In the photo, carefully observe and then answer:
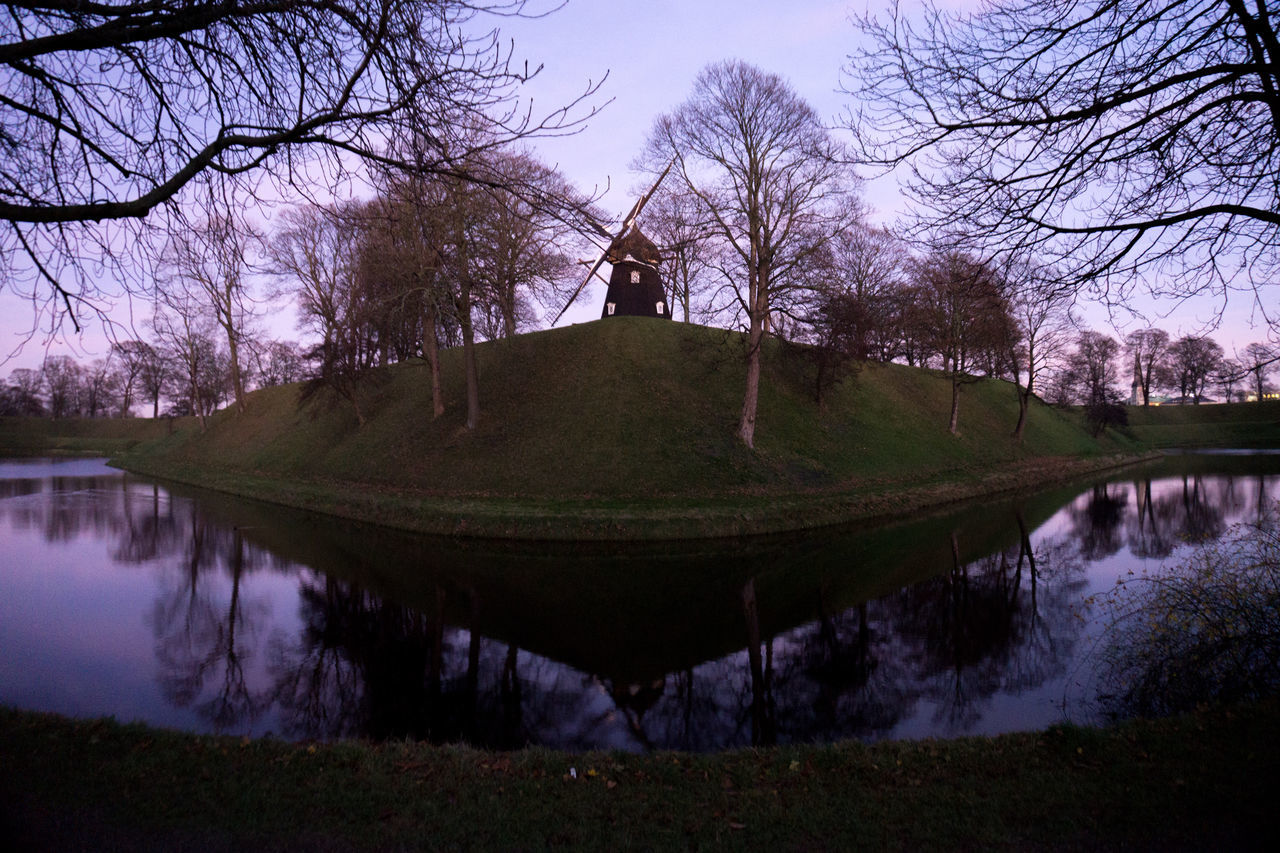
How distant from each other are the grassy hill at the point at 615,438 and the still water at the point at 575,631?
10.6 ft

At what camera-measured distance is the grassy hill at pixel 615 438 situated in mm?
20500

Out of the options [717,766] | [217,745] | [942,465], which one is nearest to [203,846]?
[217,745]

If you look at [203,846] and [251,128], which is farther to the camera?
[251,128]

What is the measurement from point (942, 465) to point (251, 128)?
28.1 meters

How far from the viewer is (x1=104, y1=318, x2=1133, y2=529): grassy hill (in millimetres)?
20500

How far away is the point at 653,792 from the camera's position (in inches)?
186

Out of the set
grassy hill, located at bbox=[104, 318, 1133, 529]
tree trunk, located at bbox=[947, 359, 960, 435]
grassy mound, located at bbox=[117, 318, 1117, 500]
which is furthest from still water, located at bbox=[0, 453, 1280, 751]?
tree trunk, located at bbox=[947, 359, 960, 435]

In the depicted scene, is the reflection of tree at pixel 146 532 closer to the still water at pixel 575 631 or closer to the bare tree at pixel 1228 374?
the still water at pixel 575 631

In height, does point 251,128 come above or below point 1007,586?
above

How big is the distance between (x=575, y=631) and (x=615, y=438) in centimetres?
1246

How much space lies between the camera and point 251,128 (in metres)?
5.22

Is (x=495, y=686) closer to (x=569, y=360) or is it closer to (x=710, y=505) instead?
(x=710, y=505)

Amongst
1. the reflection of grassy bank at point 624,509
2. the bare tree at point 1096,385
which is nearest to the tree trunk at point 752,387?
the reflection of grassy bank at point 624,509

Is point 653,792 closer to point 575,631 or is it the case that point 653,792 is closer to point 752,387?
point 575,631
